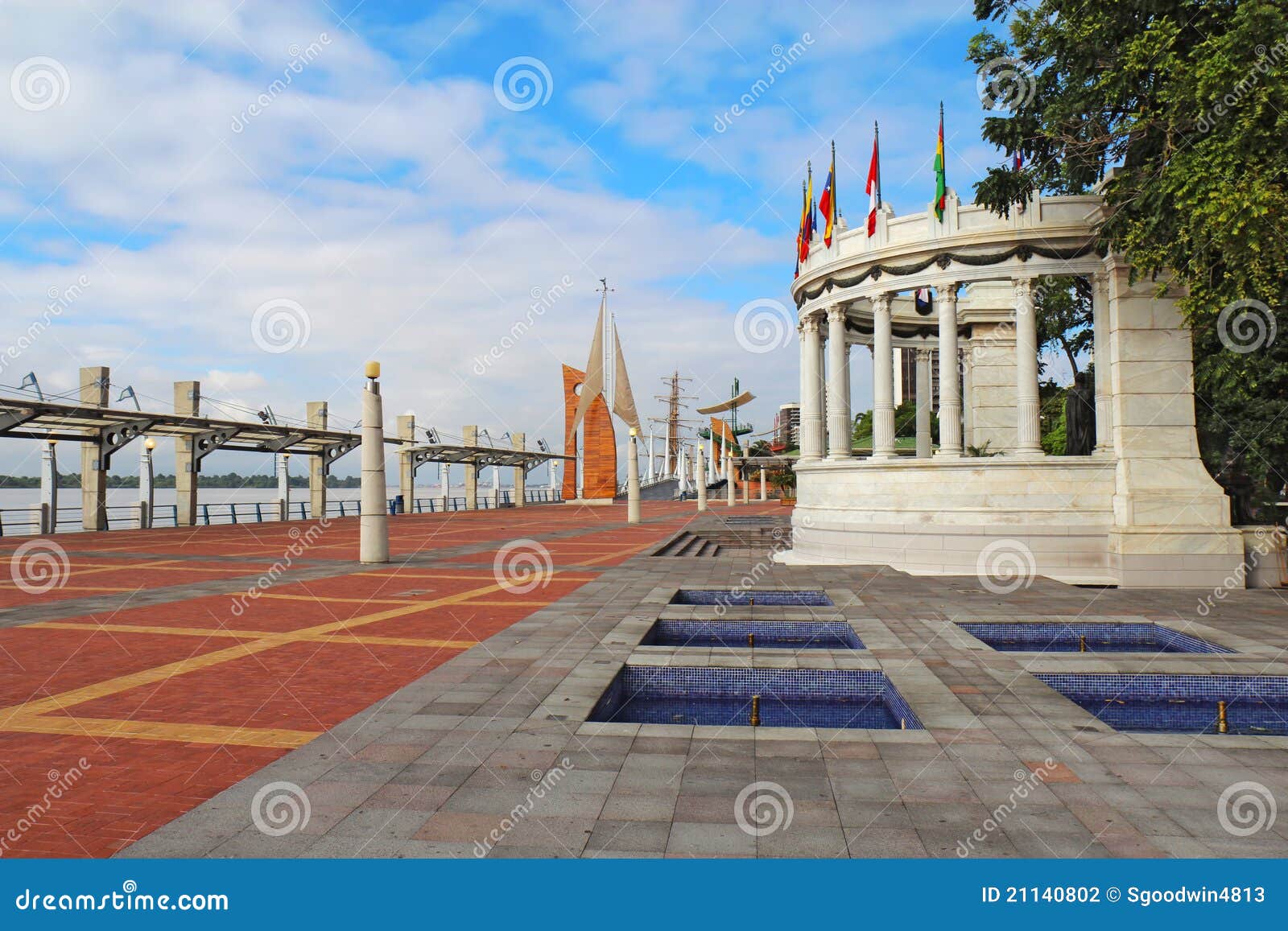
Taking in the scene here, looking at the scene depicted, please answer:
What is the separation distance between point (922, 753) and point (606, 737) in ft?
8.30

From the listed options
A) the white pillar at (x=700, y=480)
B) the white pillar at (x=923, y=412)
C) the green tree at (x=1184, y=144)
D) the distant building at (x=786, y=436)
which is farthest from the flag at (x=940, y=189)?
the distant building at (x=786, y=436)

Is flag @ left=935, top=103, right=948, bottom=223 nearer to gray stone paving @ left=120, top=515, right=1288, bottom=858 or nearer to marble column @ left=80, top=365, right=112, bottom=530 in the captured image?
gray stone paving @ left=120, top=515, right=1288, bottom=858

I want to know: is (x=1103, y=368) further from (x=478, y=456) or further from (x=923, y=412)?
(x=478, y=456)

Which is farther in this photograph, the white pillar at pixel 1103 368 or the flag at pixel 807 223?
the flag at pixel 807 223

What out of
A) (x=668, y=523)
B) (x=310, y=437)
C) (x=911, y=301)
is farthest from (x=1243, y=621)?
(x=310, y=437)

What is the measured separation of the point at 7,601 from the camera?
43.5 feet

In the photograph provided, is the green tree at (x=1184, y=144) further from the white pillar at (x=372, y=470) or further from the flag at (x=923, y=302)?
the white pillar at (x=372, y=470)

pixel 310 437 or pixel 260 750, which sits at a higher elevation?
Answer: pixel 310 437

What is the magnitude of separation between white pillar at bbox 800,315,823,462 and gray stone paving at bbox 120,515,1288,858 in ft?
47.2

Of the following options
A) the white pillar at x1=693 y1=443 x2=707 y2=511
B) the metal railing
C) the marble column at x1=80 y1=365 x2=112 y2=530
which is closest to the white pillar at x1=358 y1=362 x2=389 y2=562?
the metal railing

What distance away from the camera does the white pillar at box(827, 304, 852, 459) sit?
2159 cm

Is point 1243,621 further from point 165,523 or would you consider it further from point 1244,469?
point 165,523

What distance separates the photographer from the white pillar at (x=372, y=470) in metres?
19.0

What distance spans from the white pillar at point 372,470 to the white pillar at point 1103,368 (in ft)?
56.7
